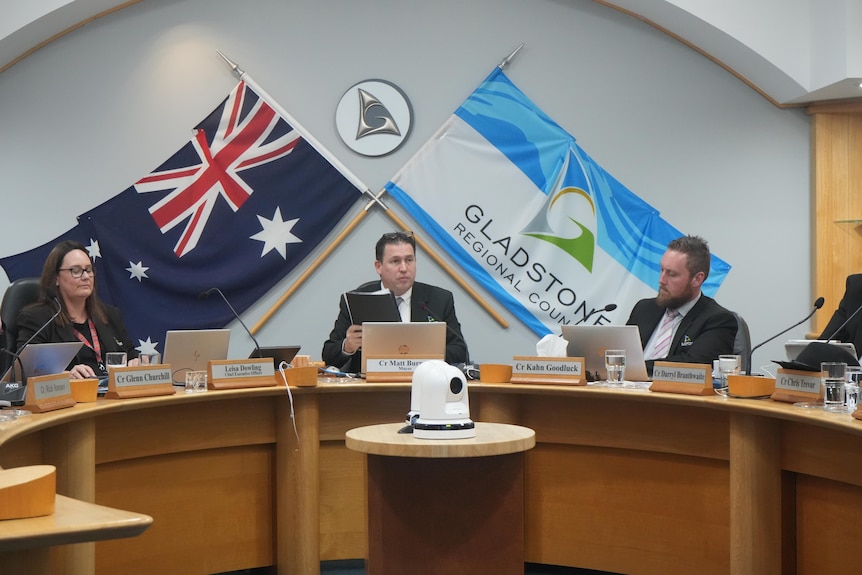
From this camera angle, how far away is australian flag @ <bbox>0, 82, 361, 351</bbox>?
189 inches

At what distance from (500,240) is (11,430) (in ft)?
10.6

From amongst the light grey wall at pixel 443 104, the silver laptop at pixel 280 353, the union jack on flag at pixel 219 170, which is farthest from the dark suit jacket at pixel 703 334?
the union jack on flag at pixel 219 170

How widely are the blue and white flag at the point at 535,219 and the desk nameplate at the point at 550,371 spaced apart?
1768 mm

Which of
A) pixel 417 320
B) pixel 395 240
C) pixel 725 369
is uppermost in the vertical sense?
pixel 395 240

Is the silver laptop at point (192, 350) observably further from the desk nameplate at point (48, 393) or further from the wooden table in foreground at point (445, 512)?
the wooden table in foreground at point (445, 512)

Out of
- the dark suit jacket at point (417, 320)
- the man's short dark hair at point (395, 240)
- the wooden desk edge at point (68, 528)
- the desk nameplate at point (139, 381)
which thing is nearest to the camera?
the wooden desk edge at point (68, 528)

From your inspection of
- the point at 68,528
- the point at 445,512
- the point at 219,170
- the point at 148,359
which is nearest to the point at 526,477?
the point at 445,512

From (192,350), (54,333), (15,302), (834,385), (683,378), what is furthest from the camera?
(15,302)

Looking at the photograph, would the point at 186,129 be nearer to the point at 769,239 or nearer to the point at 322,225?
the point at 322,225

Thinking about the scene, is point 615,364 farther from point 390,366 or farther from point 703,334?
point 390,366

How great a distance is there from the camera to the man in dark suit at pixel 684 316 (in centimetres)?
341

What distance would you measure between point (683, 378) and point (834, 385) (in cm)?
55

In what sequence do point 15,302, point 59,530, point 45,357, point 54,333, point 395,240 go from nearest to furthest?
point 59,530, point 45,357, point 54,333, point 15,302, point 395,240

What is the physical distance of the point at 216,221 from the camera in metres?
4.90
